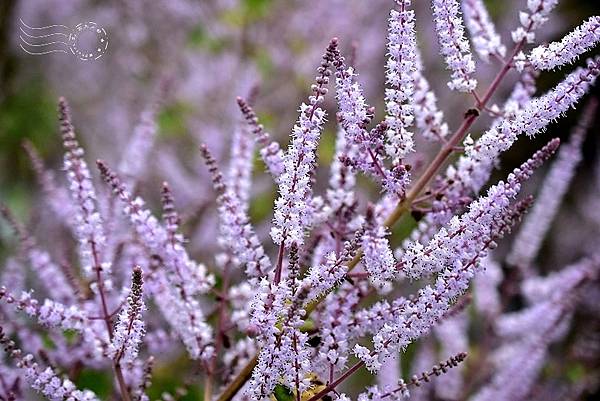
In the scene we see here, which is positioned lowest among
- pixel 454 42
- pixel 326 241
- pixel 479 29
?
pixel 326 241

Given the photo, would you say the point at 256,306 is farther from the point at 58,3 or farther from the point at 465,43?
the point at 58,3

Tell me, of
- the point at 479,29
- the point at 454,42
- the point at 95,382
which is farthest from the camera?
the point at 95,382

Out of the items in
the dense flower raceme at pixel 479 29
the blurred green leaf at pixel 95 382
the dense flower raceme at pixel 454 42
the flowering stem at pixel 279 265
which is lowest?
the flowering stem at pixel 279 265

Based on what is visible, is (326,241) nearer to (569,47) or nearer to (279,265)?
(279,265)

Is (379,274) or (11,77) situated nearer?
(379,274)

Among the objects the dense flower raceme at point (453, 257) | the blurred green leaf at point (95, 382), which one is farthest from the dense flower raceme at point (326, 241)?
the blurred green leaf at point (95, 382)

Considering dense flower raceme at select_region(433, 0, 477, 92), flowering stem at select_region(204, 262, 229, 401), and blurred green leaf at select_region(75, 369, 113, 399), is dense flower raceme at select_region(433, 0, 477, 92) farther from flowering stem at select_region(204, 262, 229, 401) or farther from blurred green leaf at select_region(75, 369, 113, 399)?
blurred green leaf at select_region(75, 369, 113, 399)

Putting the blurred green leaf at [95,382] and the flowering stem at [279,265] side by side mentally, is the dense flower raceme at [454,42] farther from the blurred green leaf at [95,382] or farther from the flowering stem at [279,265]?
the blurred green leaf at [95,382]

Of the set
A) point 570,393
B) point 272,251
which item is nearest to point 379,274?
point 570,393

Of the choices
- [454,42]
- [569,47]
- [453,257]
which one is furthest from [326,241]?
[569,47]

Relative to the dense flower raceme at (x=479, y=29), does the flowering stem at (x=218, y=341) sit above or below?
below

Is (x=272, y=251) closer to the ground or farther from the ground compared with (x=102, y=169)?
farther from the ground
